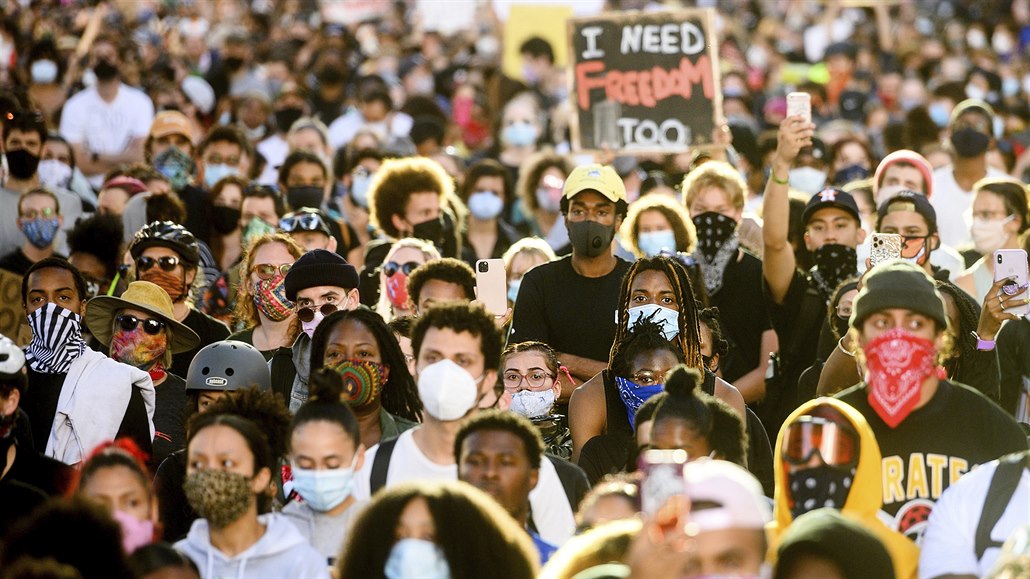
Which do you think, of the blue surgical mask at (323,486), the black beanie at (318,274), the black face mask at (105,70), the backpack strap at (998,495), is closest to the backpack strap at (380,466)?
the blue surgical mask at (323,486)

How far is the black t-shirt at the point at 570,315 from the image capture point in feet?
27.3

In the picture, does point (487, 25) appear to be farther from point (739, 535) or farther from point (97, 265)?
point (739, 535)

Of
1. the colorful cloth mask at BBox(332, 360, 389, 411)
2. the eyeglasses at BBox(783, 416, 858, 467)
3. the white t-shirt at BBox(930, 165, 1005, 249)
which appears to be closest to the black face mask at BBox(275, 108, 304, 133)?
the white t-shirt at BBox(930, 165, 1005, 249)

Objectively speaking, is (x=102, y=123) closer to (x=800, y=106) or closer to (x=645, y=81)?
(x=645, y=81)

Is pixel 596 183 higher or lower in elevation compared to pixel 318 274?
higher

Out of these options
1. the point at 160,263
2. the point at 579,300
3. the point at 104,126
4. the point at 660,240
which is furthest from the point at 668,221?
the point at 104,126

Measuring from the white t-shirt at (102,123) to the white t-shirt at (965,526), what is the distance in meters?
9.58

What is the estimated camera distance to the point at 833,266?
905 centimetres

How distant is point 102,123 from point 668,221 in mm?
6234

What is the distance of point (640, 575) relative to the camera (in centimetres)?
448

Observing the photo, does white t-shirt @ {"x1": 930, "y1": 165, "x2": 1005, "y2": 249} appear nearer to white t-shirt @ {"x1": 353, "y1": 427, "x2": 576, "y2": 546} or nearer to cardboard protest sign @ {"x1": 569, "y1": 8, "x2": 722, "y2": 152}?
cardboard protest sign @ {"x1": 569, "y1": 8, "x2": 722, "y2": 152}

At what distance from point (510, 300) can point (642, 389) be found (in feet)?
8.06

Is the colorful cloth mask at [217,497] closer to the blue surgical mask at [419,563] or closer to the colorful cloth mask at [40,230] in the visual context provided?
the blue surgical mask at [419,563]

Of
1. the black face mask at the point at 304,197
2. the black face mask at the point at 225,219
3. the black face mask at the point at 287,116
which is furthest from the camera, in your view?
the black face mask at the point at 287,116
